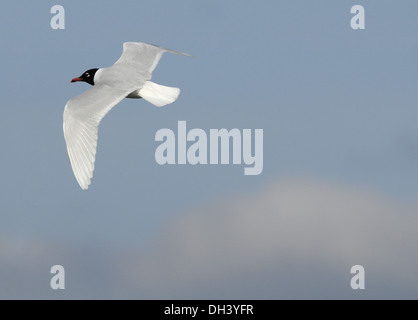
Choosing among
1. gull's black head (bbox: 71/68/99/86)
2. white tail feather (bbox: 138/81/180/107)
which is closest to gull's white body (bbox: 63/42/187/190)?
white tail feather (bbox: 138/81/180/107)

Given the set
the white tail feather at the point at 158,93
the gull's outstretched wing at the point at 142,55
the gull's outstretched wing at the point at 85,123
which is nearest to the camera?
the gull's outstretched wing at the point at 85,123

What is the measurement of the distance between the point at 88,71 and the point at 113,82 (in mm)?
1366

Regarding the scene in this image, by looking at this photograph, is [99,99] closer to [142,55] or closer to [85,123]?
[85,123]

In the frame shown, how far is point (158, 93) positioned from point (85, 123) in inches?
54.5

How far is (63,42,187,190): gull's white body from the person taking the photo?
13117mm

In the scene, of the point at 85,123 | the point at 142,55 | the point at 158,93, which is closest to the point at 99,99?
the point at 85,123

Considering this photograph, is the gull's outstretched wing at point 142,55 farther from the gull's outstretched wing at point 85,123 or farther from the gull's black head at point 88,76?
the gull's outstretched wing at point 85,123

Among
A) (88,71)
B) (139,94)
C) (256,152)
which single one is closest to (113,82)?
(139,94)

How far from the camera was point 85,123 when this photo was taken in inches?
530

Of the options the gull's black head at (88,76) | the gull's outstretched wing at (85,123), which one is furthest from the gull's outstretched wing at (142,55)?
the gull's outstretched wing at (85,123)

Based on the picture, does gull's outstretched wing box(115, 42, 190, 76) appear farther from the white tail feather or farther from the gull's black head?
the white tail feather

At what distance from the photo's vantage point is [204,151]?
1525 centimetres

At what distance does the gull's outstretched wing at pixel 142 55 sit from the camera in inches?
603

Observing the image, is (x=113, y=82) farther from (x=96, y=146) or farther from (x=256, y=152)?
(x=256, y=152)
